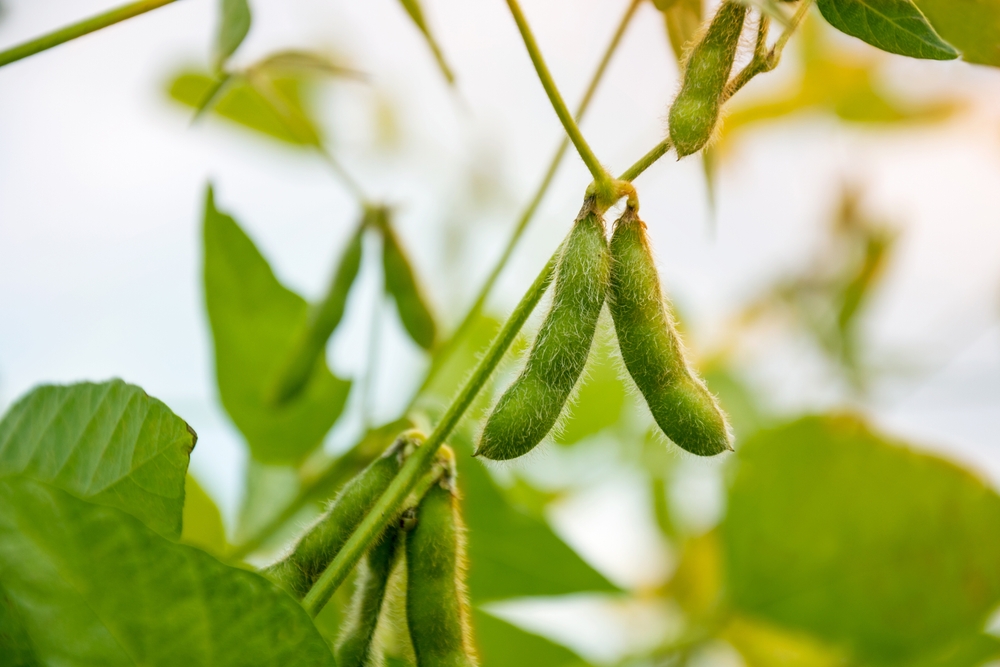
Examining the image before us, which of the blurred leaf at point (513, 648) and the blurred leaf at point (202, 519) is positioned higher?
the blurred leaf at point (513, 648)

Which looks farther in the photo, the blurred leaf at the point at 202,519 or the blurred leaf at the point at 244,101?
the blurred leaf at the point at 244,101

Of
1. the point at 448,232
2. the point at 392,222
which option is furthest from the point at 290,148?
Result: the point at 392,222

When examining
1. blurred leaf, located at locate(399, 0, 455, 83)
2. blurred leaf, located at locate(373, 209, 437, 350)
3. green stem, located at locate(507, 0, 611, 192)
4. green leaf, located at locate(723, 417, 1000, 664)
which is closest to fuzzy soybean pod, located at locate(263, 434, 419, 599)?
green stem, located at locate(507, 0, 611, 192)

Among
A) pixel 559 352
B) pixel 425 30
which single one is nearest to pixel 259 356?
pixel 425 30

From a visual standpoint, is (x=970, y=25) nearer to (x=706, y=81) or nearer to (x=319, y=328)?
(x=706, y=81)

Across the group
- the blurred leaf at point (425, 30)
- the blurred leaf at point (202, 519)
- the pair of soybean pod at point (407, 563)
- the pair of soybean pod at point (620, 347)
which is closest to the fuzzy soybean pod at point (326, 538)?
the pair of soybean pod at point (407, 563)

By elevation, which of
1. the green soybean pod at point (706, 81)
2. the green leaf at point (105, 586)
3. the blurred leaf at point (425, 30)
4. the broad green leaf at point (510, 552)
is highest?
the blurred leaf at point (425, 30)

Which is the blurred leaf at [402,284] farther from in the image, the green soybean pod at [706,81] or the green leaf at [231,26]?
the green soybean pod at [706,81]

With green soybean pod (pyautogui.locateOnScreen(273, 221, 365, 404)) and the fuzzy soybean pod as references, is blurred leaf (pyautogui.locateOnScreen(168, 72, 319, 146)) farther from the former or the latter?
the fuzzy soybean pod

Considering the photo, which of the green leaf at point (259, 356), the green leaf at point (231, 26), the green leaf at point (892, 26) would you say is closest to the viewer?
the green leaf at point (892, 26)
